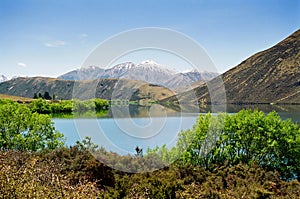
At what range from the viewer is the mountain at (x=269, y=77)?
153m

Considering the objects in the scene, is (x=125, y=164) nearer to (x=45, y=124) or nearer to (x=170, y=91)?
(x=170, y=91)

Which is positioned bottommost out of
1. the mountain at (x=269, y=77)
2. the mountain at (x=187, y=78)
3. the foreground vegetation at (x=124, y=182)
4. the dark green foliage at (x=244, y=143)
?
the foreground vegetation at (x=124, y=182)

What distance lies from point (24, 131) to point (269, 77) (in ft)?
536

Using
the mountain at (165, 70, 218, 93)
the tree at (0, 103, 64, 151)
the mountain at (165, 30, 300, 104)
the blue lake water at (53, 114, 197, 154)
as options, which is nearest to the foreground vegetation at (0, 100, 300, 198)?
the tree at (0, 103, 64, 151)

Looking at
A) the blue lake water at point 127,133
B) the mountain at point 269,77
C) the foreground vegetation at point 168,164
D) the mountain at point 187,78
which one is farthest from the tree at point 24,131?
the mountain at point 269,77

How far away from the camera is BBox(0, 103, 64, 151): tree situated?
833 inches

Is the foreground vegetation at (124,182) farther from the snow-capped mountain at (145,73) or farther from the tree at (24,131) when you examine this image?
the tree at (24,131)

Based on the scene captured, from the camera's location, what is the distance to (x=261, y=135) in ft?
58.7

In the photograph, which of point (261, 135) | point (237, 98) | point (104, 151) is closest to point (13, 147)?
point (104, 151)

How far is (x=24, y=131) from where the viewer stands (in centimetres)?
2267

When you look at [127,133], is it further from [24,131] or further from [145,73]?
[24,131]

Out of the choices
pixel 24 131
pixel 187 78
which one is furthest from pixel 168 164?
pixel 24 131

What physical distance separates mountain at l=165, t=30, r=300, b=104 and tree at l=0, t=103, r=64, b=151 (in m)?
131

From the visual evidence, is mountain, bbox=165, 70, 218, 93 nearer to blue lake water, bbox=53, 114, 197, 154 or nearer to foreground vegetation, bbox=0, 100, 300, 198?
blue lake water, bbox=53, 114, 197, 154
